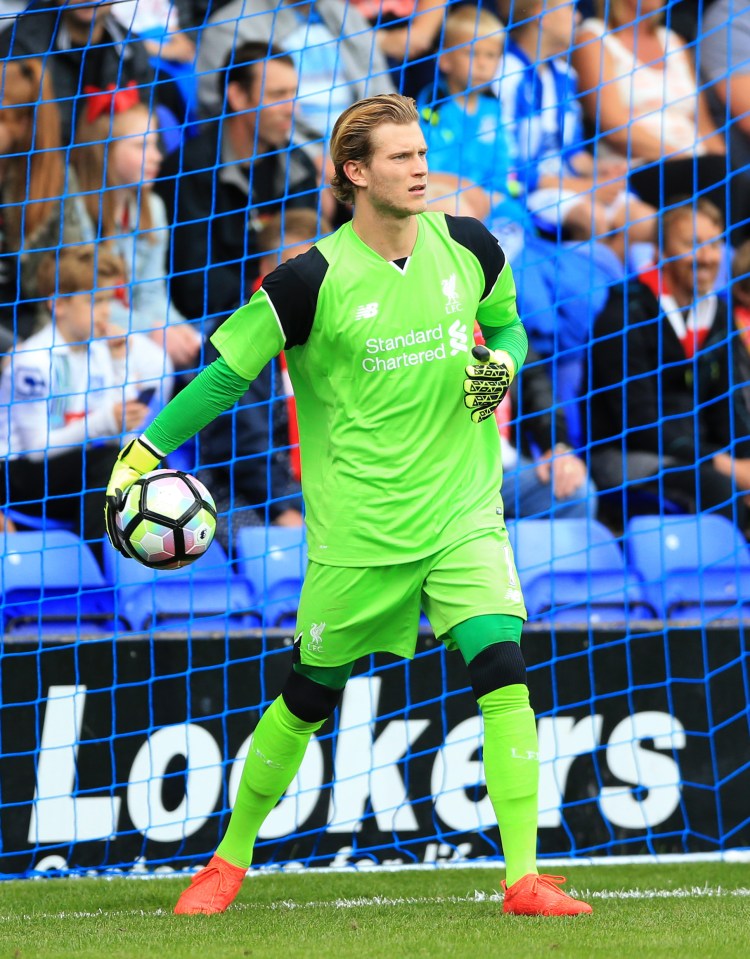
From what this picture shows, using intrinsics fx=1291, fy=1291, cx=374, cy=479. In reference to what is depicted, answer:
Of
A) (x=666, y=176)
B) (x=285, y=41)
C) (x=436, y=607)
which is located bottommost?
(x=436, y=607)

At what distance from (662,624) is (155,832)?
2080 mm

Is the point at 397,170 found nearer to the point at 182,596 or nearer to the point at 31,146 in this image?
the point at 182,596

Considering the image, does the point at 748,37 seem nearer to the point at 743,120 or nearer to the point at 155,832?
the point at 743,120

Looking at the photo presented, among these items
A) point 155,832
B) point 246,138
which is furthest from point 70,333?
point 155,832

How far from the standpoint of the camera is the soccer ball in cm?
340

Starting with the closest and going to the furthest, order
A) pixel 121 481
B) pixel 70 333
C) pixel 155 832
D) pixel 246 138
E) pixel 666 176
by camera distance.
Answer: pixel 121 481
pixel 155 832
pixel 70 333
pixel 246 138
pixel 666 176

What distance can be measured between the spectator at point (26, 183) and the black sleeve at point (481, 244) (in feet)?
9.60

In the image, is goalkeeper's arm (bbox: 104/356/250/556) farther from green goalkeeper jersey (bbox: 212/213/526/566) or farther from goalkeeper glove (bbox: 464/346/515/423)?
goalkeeper glove (bbox: 464/346/515/423)

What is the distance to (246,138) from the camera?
6637 millimetres

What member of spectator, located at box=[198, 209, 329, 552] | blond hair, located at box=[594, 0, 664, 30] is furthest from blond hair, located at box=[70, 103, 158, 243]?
blond hair, located at box=[594, 0, 664, 30]

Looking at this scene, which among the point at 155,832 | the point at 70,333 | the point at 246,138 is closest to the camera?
the point at 155,832

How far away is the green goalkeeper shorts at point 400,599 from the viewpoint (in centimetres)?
346

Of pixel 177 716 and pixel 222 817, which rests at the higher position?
pixel 177 716

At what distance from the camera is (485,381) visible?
3.40 meters
